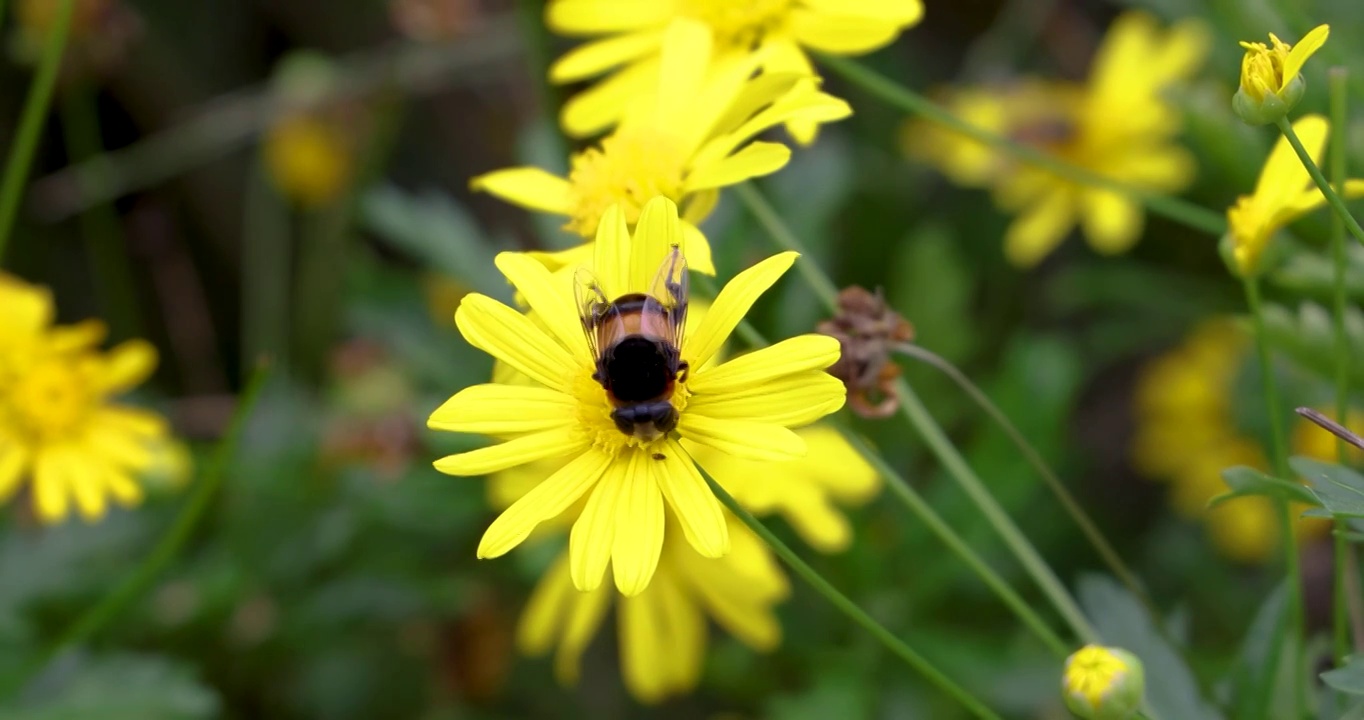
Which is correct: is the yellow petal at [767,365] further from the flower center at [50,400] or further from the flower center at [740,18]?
the flower center at [50,400]

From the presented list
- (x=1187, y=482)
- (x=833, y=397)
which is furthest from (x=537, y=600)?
(x=1187, y=482)

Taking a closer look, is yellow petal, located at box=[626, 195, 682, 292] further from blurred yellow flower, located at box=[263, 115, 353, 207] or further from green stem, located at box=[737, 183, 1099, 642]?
blurred yellow flower, located at box=[263, 115, 353, 207]

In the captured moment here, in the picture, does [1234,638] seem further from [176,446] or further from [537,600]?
[176,446]

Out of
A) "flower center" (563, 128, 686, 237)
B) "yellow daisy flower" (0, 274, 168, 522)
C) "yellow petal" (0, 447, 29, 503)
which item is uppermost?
"yellow daisy flower" (0, 274, 168, 522)

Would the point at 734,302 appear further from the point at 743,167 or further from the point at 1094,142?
the point at 1094,142

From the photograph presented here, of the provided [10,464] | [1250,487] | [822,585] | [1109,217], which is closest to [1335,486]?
[1250,487]

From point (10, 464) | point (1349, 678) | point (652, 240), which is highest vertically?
point (10, 464)

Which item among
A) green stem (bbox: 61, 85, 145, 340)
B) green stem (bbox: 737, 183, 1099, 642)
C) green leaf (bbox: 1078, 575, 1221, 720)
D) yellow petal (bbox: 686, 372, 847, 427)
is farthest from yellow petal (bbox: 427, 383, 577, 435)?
green stem (bbox: 61, 85, 145, 340)
